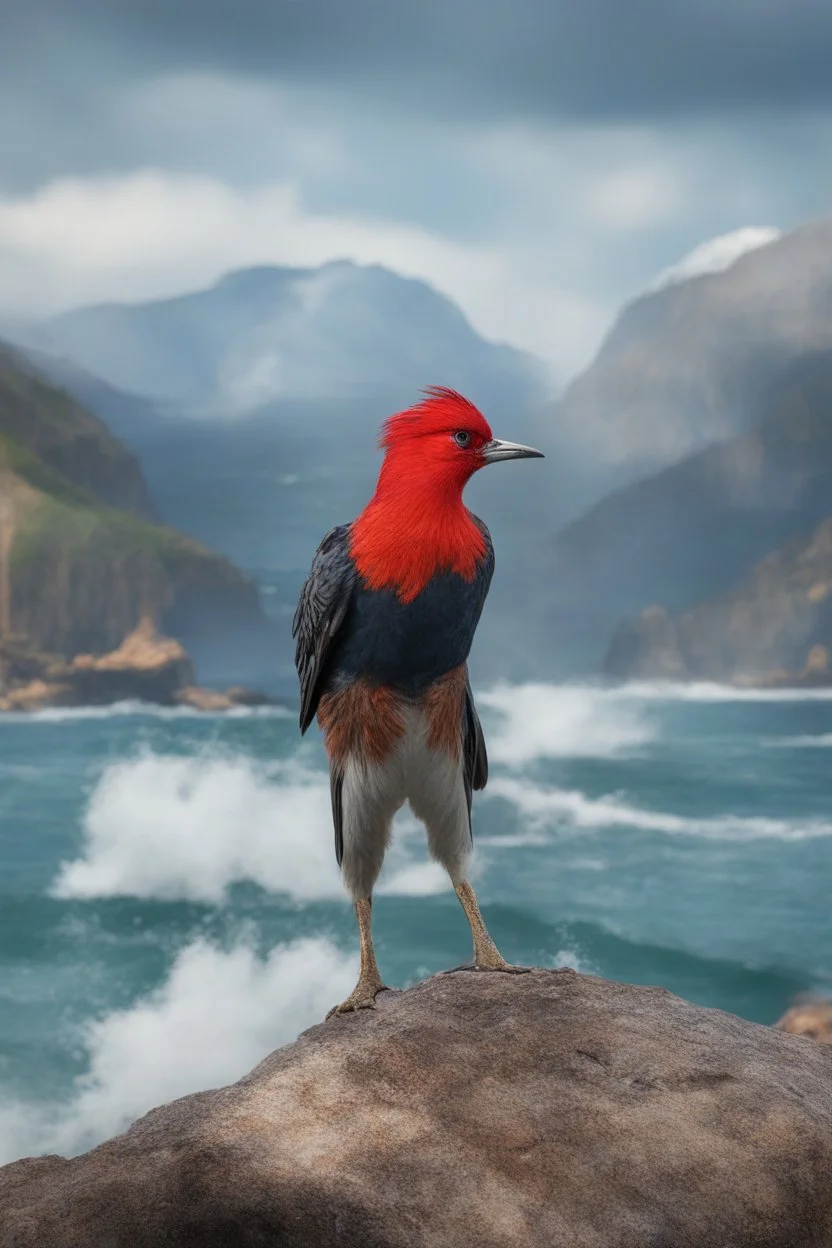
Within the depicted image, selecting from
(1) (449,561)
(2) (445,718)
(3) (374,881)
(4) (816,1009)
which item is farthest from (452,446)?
(4) (816,1009)

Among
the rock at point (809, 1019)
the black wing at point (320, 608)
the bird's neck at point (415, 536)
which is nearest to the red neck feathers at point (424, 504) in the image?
the bird's neck at point (415, 536)

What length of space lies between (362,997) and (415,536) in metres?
1.86

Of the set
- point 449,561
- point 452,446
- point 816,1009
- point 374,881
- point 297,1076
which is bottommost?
point 816,1009

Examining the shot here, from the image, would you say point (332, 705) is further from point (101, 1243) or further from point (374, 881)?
point (101, 1243)

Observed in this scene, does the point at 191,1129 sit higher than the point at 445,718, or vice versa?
the point at 445,718

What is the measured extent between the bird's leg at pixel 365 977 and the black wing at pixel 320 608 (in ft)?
2.86

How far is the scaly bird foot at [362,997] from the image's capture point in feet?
17.1

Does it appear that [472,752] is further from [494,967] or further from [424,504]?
[424,504]

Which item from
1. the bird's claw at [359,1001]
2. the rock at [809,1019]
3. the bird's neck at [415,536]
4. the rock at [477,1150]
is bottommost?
the rock at [809,1019]

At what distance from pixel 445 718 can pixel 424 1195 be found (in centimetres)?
180

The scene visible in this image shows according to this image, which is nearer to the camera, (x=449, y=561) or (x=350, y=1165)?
(x=350, y=1165)

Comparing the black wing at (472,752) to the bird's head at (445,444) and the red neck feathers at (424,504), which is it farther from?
the bird's head at (445,444)

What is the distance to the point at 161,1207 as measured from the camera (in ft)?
13.1

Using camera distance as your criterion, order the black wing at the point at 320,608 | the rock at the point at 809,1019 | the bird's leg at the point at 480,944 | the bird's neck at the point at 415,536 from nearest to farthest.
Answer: the bird's neck at the point at 415,536, the black wing at the point at 320,608, the bird's leg at the point at 480,944, the rock at the point at 809,1019
